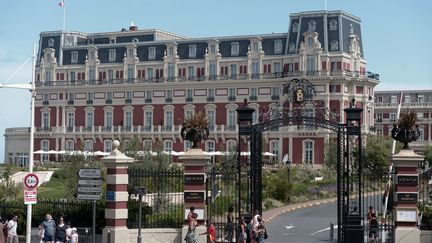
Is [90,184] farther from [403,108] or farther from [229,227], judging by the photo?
[403,108]

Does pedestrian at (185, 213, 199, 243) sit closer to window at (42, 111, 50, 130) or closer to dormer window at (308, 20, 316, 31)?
dormer window at (308, 20, 316, 31)

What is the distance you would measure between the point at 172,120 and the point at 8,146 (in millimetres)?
20110

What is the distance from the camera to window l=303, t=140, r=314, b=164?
275 ft

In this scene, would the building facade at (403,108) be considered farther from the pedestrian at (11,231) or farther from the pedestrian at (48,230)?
the pedestrian at (48,230)

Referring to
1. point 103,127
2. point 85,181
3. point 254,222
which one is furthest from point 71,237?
point 103,127

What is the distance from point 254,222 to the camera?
1005 inches

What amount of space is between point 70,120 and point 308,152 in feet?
89.3

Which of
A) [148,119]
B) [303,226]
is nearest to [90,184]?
[303,226]

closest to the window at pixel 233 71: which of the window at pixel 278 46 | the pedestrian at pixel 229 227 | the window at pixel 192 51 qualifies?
the window at pixel 278 46

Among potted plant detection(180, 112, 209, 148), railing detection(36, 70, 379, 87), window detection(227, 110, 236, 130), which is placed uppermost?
railing detection(36, 70, 379, 87)

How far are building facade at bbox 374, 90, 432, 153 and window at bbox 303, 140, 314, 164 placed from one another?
19760 mm

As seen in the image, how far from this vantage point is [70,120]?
9612 centimetres

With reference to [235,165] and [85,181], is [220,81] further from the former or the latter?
[85,181]

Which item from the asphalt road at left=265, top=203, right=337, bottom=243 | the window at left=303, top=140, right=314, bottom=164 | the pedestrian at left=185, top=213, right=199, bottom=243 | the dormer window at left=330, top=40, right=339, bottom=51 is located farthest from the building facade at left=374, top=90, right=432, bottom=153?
the pedestrian at left=185, top=213, right=199, bottom=243
